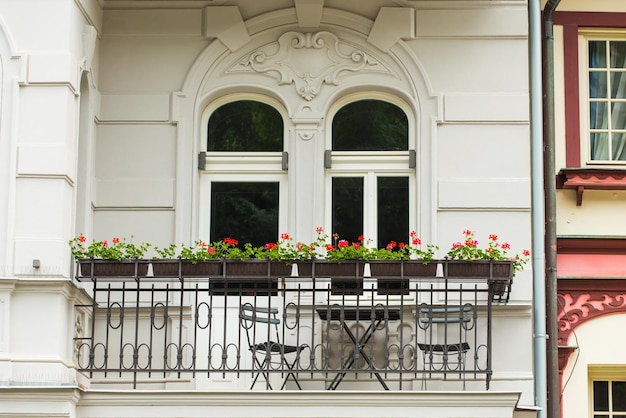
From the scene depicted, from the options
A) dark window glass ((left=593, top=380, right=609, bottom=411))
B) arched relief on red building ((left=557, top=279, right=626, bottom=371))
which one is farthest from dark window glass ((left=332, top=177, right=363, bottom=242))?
dark window glass ((left=593, top=380, right=609, bottom=411))

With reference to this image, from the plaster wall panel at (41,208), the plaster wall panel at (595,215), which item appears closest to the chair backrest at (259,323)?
the plaster wall panel at (41,208)

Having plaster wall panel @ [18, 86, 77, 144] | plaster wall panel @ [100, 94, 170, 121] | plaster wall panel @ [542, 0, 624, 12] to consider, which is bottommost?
plaster wall panel @ [18, 86, 77, 144]

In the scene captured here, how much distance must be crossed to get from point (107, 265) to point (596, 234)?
5.20m

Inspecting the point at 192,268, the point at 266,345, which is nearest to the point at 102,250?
the point at 192,268

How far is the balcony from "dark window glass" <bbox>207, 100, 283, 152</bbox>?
5.16 feet

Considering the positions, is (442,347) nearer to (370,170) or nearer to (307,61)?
(370,170)

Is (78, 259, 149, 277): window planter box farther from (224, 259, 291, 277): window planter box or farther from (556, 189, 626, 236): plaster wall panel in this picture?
(556, 189, 626, 236): plaster wall panel

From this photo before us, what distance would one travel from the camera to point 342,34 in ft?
53.3

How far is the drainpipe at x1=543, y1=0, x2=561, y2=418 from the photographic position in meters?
15.6

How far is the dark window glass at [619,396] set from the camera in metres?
16.0

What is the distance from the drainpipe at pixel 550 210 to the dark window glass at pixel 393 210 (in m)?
1.46

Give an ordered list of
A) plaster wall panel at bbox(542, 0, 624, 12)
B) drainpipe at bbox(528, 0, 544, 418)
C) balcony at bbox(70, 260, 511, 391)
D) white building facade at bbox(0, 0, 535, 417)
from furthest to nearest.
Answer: plaster wall panel at bbox(542, 0, 624, 12) < white building facade at bbox(0, 0, 535, 417) < drainpipe at bbox(528, 0, 544, 418) < balcony at bbox(70, 260, 511, 391)

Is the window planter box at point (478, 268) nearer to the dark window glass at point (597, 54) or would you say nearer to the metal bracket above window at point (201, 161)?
the metal bracket above window at point (201, 161)

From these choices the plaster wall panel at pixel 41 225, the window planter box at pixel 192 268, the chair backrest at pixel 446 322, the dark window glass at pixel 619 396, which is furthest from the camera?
the dark window glass at pixel 619 396
